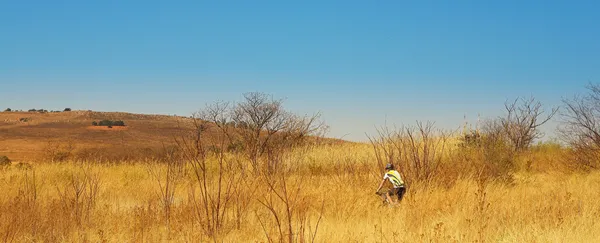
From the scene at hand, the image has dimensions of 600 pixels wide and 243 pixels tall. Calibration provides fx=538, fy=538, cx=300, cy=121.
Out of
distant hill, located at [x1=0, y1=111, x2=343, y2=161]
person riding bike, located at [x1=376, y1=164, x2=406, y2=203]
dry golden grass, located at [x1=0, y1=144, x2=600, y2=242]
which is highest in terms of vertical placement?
distant hill, located at [x1=0, y1=111, x2=343, y2=161]

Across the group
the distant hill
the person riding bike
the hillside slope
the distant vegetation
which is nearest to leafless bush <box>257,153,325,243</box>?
the person riding bike

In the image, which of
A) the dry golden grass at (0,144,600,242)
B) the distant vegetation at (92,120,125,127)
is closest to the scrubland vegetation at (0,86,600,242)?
the dry golden grass at (0,144,600,242)

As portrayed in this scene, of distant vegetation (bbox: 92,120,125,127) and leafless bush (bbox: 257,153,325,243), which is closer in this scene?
leafless bush (bbox: 257,153,325,243)

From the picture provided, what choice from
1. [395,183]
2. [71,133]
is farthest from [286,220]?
[71,133]

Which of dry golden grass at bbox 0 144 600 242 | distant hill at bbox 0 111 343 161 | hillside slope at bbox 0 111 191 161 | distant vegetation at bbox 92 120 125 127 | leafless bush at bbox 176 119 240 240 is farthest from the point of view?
distant vegetation at bbox 92 120 125 127

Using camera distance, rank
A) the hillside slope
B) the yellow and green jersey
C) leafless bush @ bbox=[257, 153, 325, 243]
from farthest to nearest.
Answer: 1. the hillside slope
2. the yellow and green jersey
3. leafless bush @ bbox=[257, 153, 325, 243]

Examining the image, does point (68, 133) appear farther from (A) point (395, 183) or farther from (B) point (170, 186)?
(A) point (395, 183)

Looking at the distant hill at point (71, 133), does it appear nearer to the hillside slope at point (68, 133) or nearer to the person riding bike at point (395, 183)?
the hillside slope at point (68, 133)

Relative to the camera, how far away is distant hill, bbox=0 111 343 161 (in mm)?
39909

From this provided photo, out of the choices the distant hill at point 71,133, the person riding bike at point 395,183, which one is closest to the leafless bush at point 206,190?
the person riding bike at point 395,183

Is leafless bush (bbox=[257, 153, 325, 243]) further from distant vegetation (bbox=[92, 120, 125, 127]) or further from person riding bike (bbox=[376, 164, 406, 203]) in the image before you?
distant vegetation (bbox=[92, 120, 125, 127])

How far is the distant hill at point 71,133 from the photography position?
39.9 m

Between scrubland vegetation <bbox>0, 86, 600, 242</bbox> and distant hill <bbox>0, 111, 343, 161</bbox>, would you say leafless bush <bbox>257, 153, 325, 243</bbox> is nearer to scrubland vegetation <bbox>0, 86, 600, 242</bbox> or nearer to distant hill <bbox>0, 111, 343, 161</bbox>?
scrubland vegetation <bbox>0, 86, 600, 242</bbox>

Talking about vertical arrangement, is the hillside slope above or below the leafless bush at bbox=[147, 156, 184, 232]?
above
